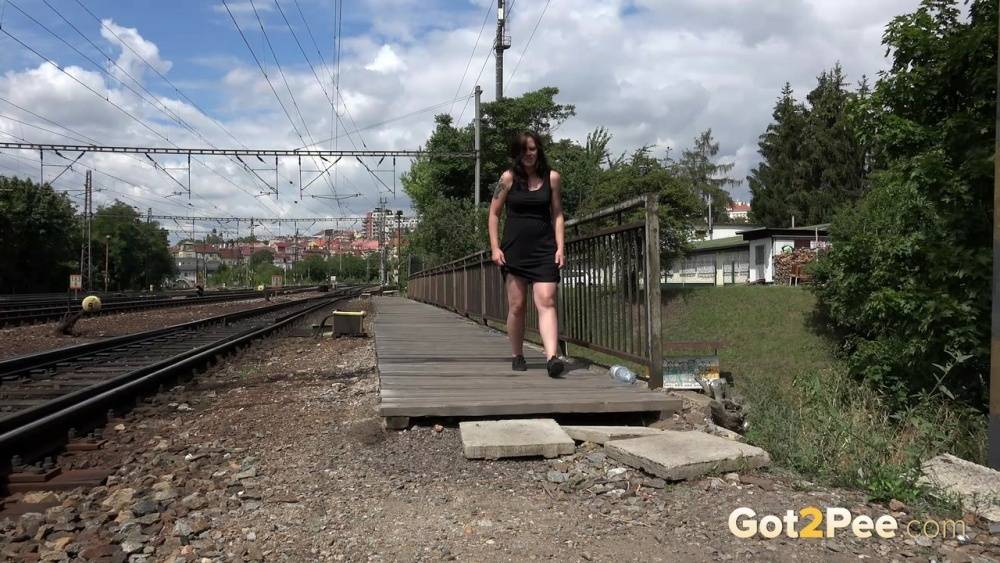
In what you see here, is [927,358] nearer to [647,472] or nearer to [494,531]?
[647,472]

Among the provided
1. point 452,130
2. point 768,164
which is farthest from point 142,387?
point 768,164

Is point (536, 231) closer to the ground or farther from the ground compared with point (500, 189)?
closer to the ground

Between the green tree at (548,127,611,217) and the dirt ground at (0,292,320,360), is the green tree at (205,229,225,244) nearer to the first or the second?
the green tree at (548,127,611,217)

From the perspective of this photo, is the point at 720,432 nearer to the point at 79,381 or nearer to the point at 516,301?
the point at 516,301

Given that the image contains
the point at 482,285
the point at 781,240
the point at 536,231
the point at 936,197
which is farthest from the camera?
the point at 781,240

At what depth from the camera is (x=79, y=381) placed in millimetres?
7312

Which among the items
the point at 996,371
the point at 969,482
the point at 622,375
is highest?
the point at 996,371

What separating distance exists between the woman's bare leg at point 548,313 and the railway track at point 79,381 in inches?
128

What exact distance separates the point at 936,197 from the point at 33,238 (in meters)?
55.0

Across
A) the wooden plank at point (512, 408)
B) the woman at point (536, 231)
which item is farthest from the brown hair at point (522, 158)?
the wooden plank at point (512, 408)

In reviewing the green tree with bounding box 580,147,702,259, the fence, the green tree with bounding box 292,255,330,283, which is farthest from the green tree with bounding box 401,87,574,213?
the green tree with bounding box 292,255,330,283

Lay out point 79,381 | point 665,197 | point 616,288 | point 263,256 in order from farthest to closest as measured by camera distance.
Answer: point 263,256, point 665,197, point 79,381, point 616,288

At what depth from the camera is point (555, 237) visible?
16.5 ft

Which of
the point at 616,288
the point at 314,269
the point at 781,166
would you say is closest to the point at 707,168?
the point at 781,166
